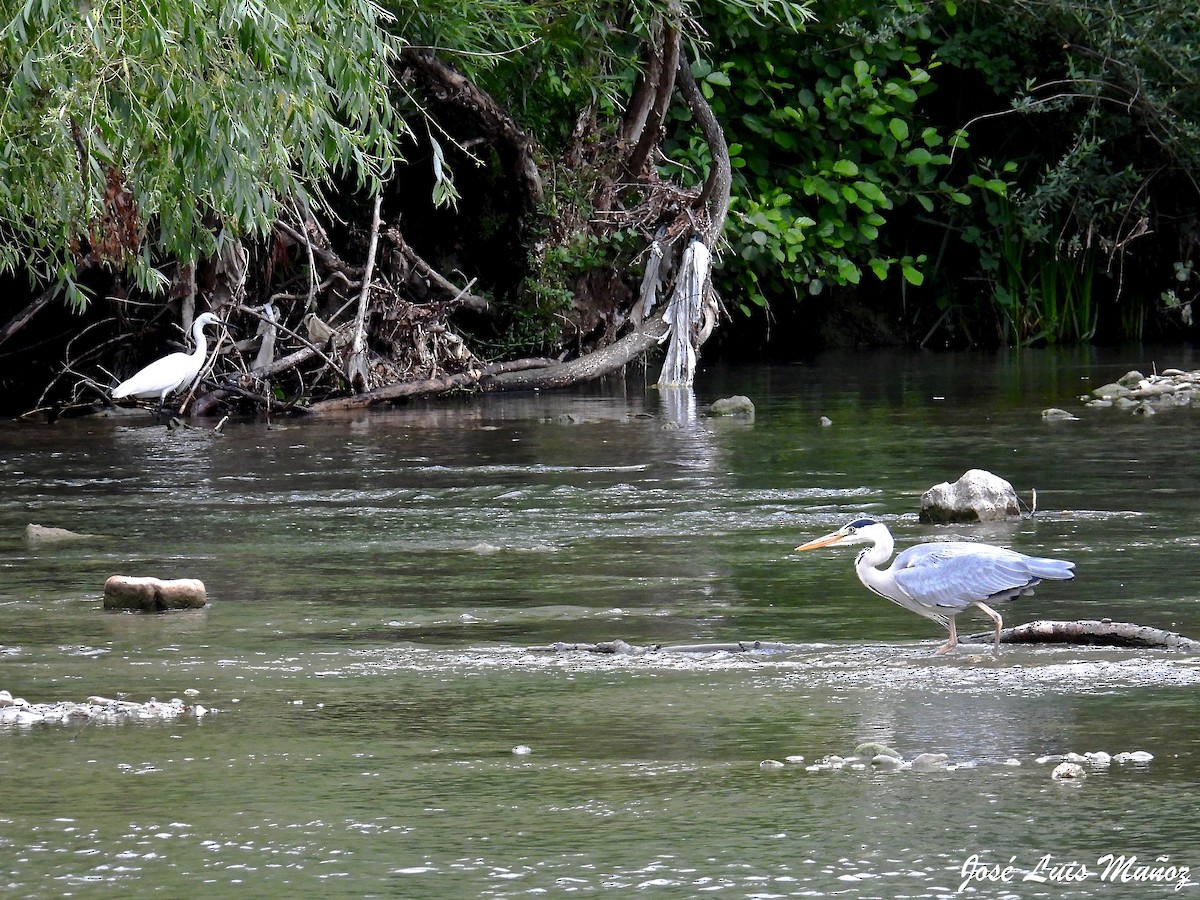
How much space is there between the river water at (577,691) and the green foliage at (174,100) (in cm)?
171

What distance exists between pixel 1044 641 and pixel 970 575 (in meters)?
0.33

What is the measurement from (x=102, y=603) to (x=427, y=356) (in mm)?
10403

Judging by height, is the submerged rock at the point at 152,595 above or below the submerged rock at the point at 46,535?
below

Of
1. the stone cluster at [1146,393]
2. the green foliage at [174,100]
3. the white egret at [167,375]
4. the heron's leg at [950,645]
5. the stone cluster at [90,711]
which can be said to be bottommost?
the heron's leg at [950,645]

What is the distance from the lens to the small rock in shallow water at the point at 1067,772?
4250mm

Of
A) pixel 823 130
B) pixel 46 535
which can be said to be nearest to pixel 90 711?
pixel 46 535

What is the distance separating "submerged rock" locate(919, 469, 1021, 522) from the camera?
866 cm

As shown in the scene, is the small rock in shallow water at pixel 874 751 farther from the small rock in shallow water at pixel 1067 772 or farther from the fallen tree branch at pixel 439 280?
the fallen tree branch at pixel 439 280

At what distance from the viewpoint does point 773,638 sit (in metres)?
6.09

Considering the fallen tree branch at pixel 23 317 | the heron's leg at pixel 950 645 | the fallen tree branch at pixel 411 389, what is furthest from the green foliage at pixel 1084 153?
the heron's leg at pixel 950 645

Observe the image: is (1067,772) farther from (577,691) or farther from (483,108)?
(483,108)

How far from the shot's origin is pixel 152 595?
680cm

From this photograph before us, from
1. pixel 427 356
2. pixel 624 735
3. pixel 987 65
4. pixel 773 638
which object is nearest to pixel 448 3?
pixel 427 356

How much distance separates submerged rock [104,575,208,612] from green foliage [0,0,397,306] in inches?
94.1
